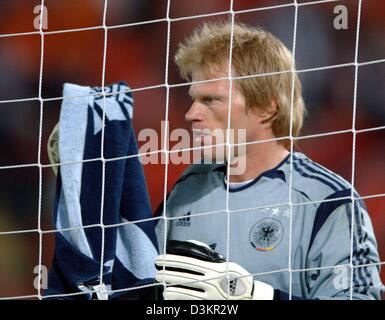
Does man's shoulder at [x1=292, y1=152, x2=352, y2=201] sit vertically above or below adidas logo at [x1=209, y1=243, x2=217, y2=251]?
above

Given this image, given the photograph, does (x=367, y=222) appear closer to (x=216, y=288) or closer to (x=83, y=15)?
(x=216, y=288)

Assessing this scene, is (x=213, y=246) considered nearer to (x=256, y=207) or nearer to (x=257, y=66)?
(x=256, y=207)

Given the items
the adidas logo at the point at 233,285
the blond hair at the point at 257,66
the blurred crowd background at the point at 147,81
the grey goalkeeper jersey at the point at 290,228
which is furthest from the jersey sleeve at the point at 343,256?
the blurred crowd background at the point at 147,81

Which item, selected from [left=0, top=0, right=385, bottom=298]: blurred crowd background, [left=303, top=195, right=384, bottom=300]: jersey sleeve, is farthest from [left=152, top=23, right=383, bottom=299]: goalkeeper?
[left=0, top=0, right=385, bottom=298]: blurred crowd background

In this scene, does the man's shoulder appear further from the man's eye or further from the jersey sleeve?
the man's eye

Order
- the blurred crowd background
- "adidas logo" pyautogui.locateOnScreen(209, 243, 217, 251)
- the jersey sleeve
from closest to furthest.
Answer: the jersey sleeve → "adidas logo" pyautogui.locateOnScreen(209, 243, 217, 251) → the blurred crowd background

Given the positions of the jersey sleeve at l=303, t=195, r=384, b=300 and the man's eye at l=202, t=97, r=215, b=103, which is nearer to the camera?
the jersey sleeve at l=303, t=195, r=384, b=300

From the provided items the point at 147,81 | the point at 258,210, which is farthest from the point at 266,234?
the point at 147,81

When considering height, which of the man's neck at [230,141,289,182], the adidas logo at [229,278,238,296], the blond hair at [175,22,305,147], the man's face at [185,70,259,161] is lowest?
the adidas logo at [229,278,238,296]

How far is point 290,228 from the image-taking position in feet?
6.09

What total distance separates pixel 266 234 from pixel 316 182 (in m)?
0.14

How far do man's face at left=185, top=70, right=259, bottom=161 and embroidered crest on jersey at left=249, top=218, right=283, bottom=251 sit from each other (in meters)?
0.16

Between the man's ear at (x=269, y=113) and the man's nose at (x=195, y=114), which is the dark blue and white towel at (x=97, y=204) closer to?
the man's nose at (x=195, y=114)

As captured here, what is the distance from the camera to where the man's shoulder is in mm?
1866
